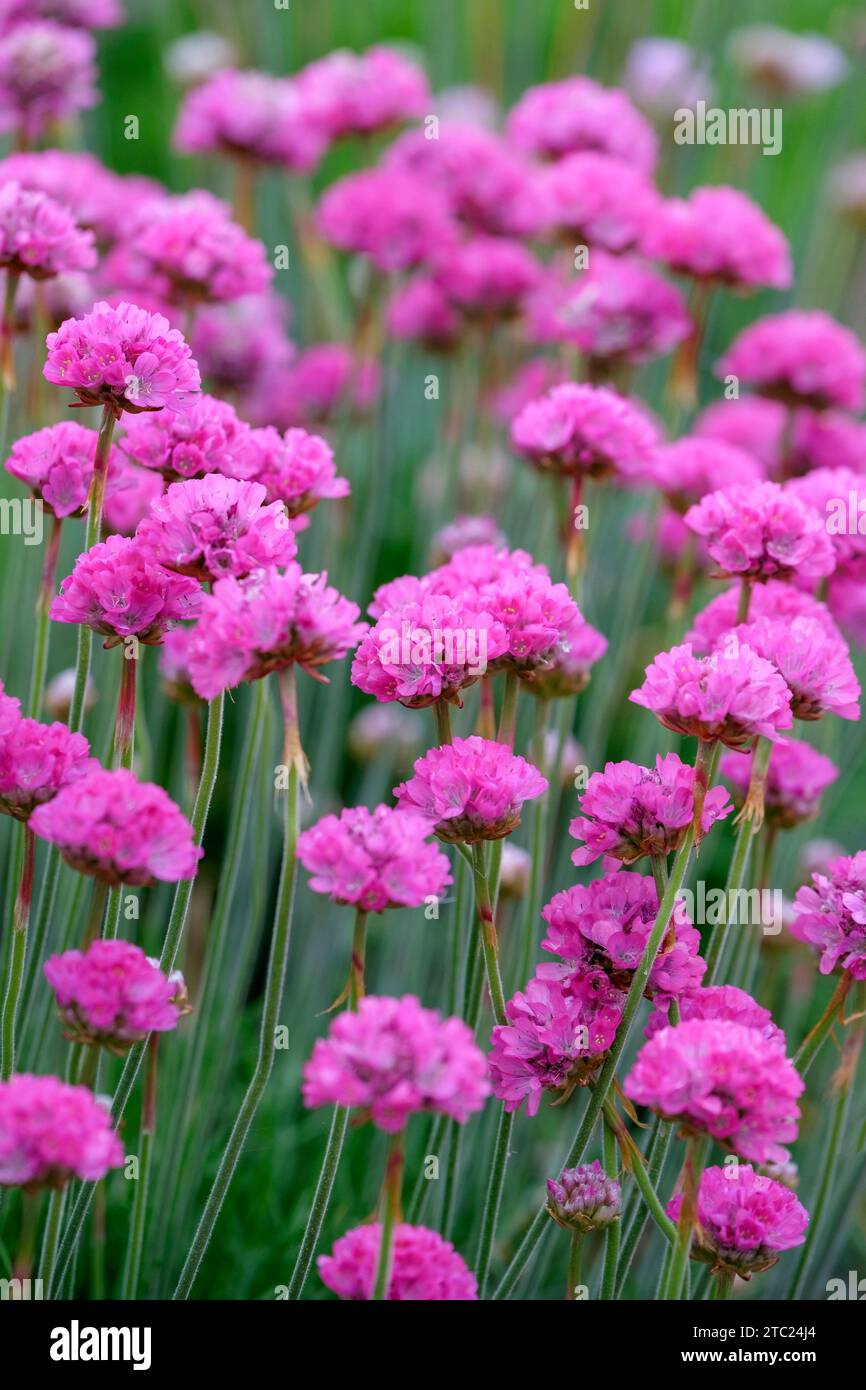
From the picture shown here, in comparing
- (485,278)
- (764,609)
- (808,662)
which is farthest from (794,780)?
(485,278)

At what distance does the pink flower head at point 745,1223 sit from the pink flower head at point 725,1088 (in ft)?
0.46

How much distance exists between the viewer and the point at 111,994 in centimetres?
93

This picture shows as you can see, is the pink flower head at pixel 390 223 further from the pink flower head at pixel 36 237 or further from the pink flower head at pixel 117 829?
the pink flower head at pixel 117 829

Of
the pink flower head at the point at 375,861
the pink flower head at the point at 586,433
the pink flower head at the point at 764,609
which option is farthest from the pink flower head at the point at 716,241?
the pink flower head at the point at 375,861

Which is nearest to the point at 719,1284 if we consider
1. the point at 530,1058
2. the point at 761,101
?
the point at 530,1058

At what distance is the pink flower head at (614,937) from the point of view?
3.40ft

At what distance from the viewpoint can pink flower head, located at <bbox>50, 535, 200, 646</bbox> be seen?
3.45 feet

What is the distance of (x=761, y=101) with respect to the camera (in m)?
3.16

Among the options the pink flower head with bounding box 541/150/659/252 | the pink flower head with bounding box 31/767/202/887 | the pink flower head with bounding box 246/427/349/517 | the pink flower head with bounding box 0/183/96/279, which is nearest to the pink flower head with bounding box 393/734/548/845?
the pink flower head with bounding box 31/767/202/887

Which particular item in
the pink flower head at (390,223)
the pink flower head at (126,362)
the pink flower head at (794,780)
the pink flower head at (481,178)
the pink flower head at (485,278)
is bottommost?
the pink flower head at (794,780)

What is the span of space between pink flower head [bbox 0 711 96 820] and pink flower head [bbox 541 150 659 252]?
110cm

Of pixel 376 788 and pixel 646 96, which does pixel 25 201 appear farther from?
pixel 646 96

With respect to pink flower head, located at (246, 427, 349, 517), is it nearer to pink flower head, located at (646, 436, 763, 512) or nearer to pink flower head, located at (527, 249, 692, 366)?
pink flower head, located at (646, 436, 763, 512)

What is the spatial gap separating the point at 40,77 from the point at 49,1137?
4.87 ft
